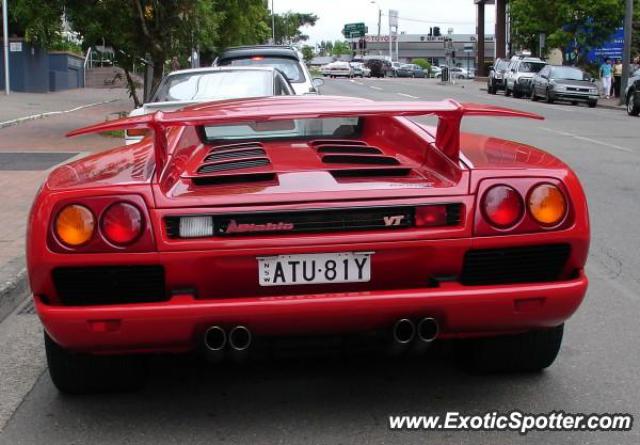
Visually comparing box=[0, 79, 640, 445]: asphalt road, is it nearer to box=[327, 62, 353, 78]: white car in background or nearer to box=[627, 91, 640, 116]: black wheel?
box=[627, 91, 640, 116]: black wheel

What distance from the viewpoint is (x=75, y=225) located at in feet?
11.4

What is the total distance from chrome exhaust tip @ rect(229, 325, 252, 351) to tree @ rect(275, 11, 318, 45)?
92617 mm

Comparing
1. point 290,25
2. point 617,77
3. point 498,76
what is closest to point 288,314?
point 617,77

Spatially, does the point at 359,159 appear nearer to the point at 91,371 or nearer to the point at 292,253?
the point at 292,253

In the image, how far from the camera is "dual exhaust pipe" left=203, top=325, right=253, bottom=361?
11.4 feet

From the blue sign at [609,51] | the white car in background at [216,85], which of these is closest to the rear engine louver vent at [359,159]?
the white car in background at [216,85]

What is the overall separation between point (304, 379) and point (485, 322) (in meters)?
1.08

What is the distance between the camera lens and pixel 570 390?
414 centimetres

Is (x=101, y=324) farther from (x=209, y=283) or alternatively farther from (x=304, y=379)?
(x=304, y=379)

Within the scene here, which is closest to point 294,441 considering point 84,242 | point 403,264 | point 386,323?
point 386,323

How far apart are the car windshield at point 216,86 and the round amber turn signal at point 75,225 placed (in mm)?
7074

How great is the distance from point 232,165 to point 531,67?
121ft

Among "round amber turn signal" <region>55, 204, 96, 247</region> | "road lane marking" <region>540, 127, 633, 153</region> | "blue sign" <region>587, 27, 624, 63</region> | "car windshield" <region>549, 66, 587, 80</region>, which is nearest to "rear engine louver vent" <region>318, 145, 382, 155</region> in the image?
"round amber turn signal" <region>55, 204, 96, 247</region>

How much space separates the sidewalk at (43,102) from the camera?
22422 millimetres
